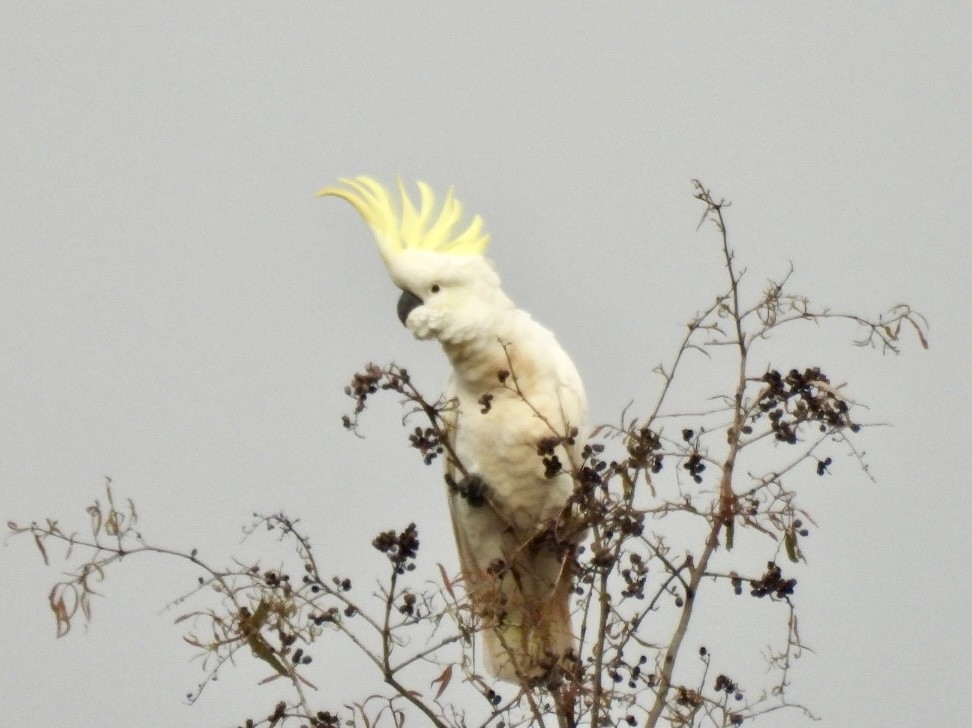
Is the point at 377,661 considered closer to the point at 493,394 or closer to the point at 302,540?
the point at 302,540

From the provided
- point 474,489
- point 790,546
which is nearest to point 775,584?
point 790,546

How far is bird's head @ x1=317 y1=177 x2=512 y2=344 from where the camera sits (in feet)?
16.6

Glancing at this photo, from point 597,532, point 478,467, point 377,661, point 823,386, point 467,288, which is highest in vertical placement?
point 467,288

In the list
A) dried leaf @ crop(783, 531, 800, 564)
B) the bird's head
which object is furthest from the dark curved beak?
dried leaf @ crop(783, 531, 800, 564)

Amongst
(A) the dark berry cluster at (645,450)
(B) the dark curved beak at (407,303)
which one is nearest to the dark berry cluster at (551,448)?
(A) the dark berry cluster at (645,450)

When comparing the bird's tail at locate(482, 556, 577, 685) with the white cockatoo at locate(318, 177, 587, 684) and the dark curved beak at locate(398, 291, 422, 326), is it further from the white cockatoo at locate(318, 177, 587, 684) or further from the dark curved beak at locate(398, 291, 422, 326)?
Result: the dark curved beak at locate(398, 291, 422, 326)

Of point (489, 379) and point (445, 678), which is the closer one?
point (445, 678)

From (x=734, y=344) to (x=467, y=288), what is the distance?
1.09 meters

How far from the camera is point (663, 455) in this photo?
4129mm

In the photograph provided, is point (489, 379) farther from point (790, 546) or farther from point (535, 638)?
point (790, 546)

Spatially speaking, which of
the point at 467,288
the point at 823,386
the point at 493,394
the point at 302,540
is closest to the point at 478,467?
the point at 493,394

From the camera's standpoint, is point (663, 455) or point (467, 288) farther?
point (467, 288)

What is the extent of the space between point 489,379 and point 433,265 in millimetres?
383

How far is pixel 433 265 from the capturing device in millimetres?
5094
